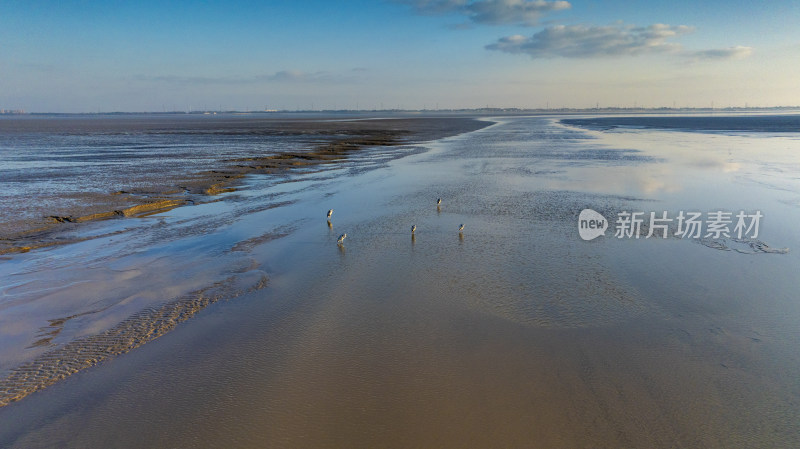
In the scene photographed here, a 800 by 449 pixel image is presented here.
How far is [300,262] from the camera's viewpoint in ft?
35.1

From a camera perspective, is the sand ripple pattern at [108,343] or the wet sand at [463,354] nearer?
the wet sand at [463,354]

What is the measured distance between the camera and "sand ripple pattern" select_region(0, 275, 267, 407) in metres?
5.96

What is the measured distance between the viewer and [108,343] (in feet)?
22.8

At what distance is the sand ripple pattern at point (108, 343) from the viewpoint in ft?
19.6

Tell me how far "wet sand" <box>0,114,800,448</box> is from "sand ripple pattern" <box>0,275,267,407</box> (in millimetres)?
254

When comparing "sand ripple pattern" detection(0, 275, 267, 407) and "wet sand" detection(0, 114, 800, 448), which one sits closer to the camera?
"wet sand" detection(0, 114, 800, 448)

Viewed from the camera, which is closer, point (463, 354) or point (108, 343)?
point (463, 354)

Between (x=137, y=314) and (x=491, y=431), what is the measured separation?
6.64 m

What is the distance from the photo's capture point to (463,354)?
6.54 meters

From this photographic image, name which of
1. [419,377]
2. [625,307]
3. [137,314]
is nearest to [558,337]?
[625,307]

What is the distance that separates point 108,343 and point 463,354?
5.70 m

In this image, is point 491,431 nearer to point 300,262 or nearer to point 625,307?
point 625,307

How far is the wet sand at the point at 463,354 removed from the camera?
5.01 m

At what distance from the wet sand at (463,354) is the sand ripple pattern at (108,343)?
25cm
